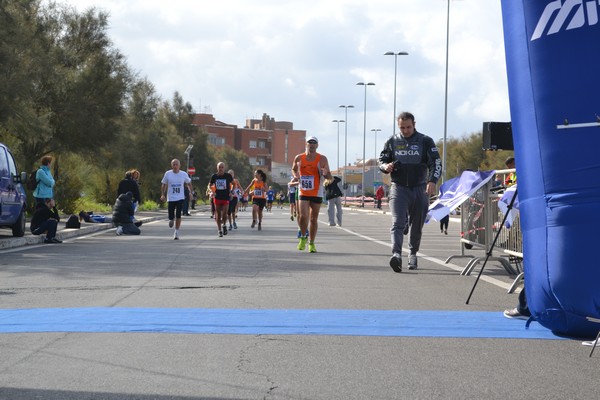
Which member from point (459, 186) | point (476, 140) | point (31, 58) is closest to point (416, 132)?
point (459, 186)

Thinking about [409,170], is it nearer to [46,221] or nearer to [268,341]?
[268,341]

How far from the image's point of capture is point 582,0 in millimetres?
5957

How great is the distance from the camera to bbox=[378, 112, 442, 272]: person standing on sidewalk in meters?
12.7

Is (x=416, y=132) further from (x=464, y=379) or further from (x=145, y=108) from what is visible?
(x=145, y=108)

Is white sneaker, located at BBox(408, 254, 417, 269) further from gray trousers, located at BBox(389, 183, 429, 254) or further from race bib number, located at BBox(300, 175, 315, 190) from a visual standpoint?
race bib number, located at BBox(300, 175, 315, 190)

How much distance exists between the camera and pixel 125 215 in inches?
978

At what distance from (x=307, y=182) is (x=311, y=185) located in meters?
0.09

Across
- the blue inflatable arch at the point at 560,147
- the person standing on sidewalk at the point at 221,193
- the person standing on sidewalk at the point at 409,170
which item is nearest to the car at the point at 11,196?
the person standing on sidewalk at the point at 221,193

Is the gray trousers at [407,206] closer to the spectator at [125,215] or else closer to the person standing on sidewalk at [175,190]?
the person standing on sidewalk at [175,190]

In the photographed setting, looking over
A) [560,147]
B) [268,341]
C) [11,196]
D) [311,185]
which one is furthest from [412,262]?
[11,196]

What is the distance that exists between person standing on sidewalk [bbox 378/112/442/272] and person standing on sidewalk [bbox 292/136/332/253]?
3548 millimetres

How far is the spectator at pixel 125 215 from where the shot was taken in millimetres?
24328

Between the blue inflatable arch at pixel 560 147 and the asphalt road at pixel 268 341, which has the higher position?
the blue inflatable arch at pixel 560 147

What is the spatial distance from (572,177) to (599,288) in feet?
2.29
